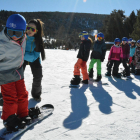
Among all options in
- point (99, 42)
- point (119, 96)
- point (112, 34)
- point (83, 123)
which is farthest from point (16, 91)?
point (112, 34)

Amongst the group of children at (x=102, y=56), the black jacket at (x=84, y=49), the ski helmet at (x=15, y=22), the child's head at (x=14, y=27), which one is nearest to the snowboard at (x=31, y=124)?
the child's head at (x=14, y=27)

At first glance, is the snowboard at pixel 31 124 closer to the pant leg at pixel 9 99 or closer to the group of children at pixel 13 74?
the group of children at pixel 13 74

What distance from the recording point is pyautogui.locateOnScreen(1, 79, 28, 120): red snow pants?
1955 mm

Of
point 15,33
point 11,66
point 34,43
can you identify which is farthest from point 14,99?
point 34,43

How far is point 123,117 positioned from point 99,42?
3231 mm

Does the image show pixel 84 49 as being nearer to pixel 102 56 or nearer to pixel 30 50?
pixel 102 56

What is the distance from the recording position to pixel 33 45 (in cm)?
294

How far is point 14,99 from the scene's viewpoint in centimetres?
199

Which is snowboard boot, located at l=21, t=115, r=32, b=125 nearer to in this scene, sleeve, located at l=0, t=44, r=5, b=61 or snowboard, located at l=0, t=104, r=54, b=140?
snowboard, located at l=0, t=104, r=54, b=140

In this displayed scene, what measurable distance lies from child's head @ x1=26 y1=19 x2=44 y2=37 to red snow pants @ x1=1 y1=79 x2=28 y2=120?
3.66 feet

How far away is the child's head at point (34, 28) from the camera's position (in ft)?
9.28

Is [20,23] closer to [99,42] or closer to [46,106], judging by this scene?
[46,106]

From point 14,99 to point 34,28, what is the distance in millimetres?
1430

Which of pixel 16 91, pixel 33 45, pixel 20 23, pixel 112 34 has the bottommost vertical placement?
pixel 16 91
